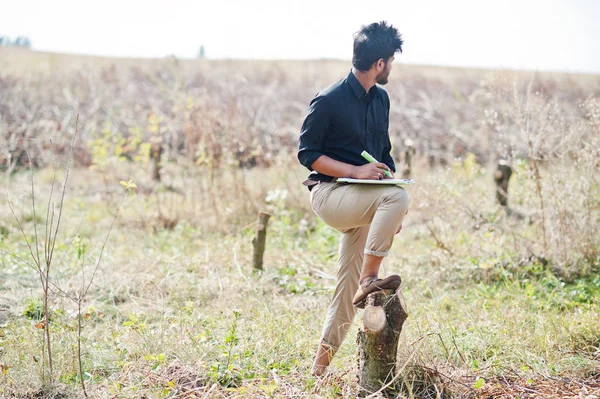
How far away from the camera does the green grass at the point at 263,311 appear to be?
3621 millimetres

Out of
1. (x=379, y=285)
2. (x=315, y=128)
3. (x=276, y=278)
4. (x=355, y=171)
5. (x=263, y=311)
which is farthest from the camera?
(x=276, y=278)

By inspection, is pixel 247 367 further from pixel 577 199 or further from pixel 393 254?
pixel 577 199

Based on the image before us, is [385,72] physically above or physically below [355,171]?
above

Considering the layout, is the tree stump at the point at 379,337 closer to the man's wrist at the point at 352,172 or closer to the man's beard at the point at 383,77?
the man's wrist at the point at 352,172

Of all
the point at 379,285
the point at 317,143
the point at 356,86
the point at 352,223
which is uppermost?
the point at 356,86

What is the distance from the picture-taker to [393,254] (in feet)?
23.3

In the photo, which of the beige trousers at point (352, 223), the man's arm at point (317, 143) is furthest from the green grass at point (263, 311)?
the man's arm at point (317, 143)

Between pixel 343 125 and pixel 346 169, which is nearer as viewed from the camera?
pixel 346 169

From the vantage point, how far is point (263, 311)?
4.80m

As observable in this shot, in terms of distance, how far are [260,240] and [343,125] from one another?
2.98 metres

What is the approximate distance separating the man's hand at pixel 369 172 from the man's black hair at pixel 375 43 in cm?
60

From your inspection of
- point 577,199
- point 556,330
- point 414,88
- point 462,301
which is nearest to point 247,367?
point 556,330

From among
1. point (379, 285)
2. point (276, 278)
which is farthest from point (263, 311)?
point (379, 285)

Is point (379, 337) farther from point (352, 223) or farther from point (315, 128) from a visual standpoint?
point (315, 128)
